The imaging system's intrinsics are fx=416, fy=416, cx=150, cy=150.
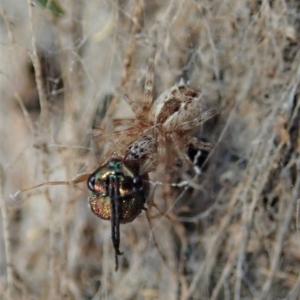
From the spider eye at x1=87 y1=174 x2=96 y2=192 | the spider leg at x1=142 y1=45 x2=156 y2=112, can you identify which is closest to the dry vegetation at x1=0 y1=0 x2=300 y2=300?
the spider leg at x1=142 y1=45 x2=156 y2=112

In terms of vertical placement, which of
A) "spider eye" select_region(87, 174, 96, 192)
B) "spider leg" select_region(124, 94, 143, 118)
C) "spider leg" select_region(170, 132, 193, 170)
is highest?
"spider leg" select_region(124, 94, 143, 118)

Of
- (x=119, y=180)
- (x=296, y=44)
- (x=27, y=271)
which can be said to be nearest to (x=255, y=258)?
(x=119, y=180)

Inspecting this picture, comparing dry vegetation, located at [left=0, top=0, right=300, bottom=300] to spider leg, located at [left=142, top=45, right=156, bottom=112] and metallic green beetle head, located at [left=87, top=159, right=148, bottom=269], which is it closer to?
spider leg, located at [left=142, top=45, right=156, bottom=112]

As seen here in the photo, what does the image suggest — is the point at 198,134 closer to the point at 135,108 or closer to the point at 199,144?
the point at 199,144

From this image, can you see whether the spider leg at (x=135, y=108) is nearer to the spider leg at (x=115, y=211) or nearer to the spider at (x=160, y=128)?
the spider at (x=160, y=128)

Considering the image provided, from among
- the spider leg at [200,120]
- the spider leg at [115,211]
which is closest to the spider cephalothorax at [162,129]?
the spider leg at [200,120]

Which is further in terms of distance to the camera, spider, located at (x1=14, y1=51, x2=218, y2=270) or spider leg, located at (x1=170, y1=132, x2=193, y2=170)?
spider leg, located at (x1=170, y1=132, x2=193, y2=170)

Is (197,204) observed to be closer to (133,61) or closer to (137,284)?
(137,284)
